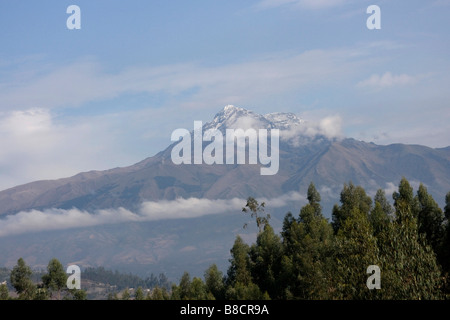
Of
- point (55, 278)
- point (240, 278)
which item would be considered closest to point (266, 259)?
point (240, 278)

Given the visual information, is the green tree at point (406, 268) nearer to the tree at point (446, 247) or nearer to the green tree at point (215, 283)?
the tree at point (446, 247)

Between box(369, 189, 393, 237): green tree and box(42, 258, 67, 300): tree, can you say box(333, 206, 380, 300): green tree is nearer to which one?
box(369, 189, 393, 237): green tree

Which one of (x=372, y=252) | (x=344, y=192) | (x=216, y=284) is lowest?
(x=216, y=284)

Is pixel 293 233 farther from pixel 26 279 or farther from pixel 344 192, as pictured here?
pixel 26 279

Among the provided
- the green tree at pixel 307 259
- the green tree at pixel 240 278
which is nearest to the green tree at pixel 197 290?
the green tree at pixel 240 278

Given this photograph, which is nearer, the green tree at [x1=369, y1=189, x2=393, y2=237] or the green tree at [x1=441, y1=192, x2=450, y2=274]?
the green tree at [x1=369, y1=189, x2=393, y2=237]

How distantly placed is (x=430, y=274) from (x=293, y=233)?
45.8 m

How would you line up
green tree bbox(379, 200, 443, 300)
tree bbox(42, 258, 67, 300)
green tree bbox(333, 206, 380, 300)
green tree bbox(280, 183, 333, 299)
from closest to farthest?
green tree bbox(379, 200, 443, 300), green tree bbox(333, 206, 380, 300), green tree bbox(280, 183, 333, 299), tree bbox(42, 258, 67, 300)

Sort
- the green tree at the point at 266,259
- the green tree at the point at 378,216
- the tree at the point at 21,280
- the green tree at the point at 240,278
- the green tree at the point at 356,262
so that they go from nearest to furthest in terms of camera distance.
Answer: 1. the green tree at the point at 356,262
2. the green tree at the point at 378,216
3. the green tree at the point at 240,278
4. the green tree at the point at 266,259
5. the tree at the point at 21,280

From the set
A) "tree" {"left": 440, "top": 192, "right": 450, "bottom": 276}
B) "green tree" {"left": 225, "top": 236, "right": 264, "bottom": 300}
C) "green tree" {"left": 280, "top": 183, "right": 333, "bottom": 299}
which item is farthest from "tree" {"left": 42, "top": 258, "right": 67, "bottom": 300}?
"tree" {"left": 440, "top": 192, "right": 450, "bottom": 276}

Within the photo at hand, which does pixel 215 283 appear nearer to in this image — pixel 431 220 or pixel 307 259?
pixel 307 259

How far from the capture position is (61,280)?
333ft
